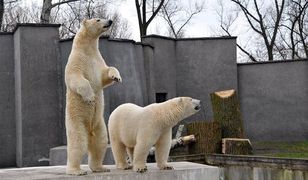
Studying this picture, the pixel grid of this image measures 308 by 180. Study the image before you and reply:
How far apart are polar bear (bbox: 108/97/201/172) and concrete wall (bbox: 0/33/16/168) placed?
24.3ft

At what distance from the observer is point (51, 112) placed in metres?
11.6

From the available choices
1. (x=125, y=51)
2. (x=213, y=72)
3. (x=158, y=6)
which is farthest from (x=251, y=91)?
(x=158, y=6)

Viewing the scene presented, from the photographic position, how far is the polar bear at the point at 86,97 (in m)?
4.59

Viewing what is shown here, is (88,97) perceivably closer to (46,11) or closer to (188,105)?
(188,105)

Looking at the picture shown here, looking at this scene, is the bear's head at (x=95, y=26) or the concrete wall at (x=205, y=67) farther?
the concrete wall at (x=205, y=67)

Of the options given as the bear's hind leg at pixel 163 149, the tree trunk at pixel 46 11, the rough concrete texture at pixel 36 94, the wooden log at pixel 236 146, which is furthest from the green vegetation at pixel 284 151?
the tree trunk at pixel 46 11

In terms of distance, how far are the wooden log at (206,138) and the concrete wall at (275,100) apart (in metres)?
5.73

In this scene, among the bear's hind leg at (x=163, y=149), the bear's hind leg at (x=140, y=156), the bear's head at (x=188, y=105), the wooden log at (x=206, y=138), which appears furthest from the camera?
the wooden log at (x=206, y=138)

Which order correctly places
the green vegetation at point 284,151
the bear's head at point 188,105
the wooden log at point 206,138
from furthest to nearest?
the green vegetation at point 284,151, the wooden log at point 206,138, the bear's head at point 188,105

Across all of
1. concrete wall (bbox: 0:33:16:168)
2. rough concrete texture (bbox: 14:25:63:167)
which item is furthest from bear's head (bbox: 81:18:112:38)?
concrete wall (bbox: 0:33:16:168)

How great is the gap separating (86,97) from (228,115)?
247 inches

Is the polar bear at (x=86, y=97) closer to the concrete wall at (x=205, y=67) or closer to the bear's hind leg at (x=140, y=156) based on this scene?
the bear's hind leg at (x=140, y=156)

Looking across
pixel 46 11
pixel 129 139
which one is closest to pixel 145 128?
pixel 129 139

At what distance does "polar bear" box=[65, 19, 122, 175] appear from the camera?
4586 millimetres
